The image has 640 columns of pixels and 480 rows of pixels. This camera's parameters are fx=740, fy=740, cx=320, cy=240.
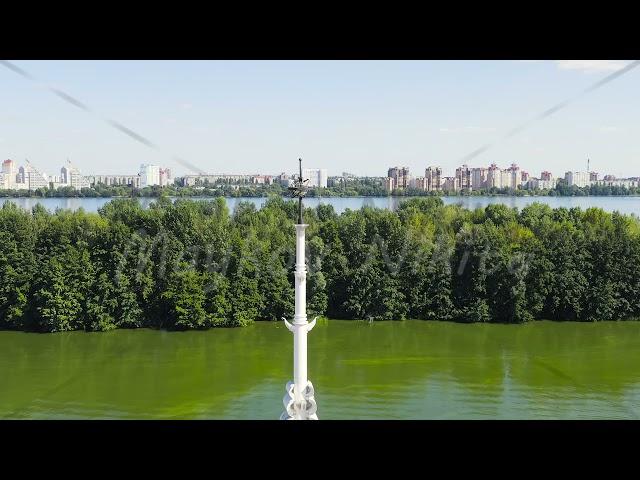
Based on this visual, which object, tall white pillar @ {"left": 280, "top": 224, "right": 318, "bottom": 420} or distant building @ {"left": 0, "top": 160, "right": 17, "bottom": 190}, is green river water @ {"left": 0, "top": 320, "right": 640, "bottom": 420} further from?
distant building @ {"left": 0, "top": 160, "right": 17, "bottom": 190}

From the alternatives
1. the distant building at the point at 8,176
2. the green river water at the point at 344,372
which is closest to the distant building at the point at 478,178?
the green river water at the point at 344,372

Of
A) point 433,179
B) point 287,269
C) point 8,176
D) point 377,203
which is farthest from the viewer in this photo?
point 8,176

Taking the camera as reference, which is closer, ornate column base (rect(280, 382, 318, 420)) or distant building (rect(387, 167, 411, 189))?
ornate column base (rect(280, 382, 318, 420))

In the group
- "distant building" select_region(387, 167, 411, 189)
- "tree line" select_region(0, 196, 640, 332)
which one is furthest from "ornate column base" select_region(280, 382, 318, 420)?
"distant building" select_region(387, 167, 411, 189)

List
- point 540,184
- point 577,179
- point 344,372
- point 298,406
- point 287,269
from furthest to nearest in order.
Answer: point 577,179, point 540,184, point 287,269, point 344,372, point 298,406

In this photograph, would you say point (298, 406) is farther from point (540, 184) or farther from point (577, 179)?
point (577, 179)

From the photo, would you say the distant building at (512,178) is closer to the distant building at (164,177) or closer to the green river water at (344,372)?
the green river water at (344,372)

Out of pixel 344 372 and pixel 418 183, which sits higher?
pixel 418 183

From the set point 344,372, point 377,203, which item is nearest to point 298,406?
point 344,372
